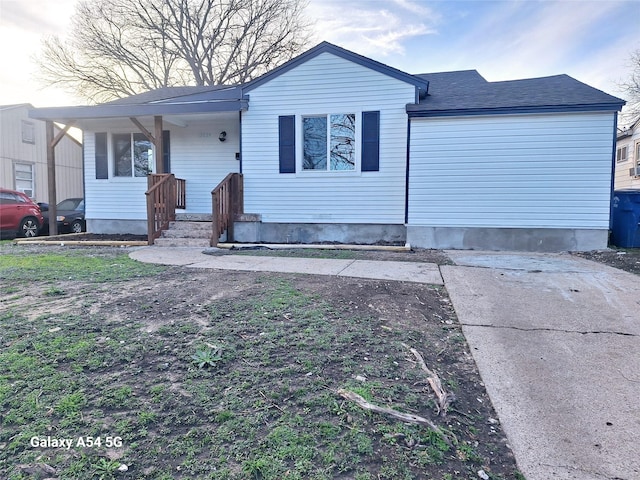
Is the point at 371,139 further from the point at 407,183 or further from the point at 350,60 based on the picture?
the point at 350,60

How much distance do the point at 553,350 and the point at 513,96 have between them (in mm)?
7315

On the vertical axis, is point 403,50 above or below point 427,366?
above

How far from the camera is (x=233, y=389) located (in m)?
2.13

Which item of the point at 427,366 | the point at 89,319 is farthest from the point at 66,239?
the point at 427,366

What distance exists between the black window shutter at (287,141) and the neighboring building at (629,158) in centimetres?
1741

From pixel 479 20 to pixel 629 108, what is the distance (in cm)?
1550

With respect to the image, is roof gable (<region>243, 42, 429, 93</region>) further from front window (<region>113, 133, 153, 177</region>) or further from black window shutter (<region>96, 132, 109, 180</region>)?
black window shutter (<region>96, 132, 109, 180</region>)

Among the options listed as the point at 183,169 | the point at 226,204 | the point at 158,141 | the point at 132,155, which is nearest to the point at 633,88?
the point at 226,204

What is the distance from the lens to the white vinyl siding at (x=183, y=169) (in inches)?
407

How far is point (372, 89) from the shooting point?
8.73 meters

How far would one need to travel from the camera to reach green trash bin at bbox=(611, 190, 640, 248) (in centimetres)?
791

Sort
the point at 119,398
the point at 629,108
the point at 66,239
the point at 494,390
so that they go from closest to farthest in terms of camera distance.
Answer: the point at 119,398
the point at 494,390
the point at 66,239
the point at 629,108

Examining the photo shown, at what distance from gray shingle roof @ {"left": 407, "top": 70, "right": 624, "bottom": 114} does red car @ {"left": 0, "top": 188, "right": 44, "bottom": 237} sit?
1168 cm

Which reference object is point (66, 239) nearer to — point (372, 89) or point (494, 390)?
point (372, 89)
